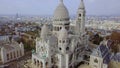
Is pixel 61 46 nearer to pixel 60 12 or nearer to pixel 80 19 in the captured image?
pixel 60 12

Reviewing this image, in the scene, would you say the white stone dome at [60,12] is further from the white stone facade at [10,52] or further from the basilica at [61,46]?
the white stone facade at [10,52]

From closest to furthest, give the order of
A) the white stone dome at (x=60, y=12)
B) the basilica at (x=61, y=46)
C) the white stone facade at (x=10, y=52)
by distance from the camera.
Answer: the basilica at (x=61, y=46) < the white stone dome at (x=60, y=12) < the white stone facade at (x=10, y=52)

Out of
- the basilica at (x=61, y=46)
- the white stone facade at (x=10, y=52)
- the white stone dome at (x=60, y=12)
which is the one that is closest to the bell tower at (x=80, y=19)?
the basilica at (x=61, y=46)

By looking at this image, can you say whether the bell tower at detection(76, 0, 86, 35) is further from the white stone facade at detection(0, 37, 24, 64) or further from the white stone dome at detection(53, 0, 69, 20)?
the white stone facade at detection(0, 37, 24, 64)

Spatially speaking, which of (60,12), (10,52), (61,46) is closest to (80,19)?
(60,12)

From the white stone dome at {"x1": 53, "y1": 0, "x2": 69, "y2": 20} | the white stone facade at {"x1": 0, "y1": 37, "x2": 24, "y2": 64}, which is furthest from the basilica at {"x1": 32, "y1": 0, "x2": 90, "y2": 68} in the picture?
the white stone facade at {"x1": 0, "y1": 37, "x2": 24, "y2": 64}

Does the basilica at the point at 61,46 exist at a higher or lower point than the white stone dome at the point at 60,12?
lower

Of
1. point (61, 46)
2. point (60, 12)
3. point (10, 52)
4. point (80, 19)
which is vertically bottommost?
point (10, 52)

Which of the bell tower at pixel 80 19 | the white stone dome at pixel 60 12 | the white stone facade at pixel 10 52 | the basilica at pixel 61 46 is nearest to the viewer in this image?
the basilica at pixel 61 46

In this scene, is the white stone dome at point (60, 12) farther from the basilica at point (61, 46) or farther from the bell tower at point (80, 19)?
the bell tower at point (80, 19)

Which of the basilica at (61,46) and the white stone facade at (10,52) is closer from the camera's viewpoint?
the basilica at (61,46)
